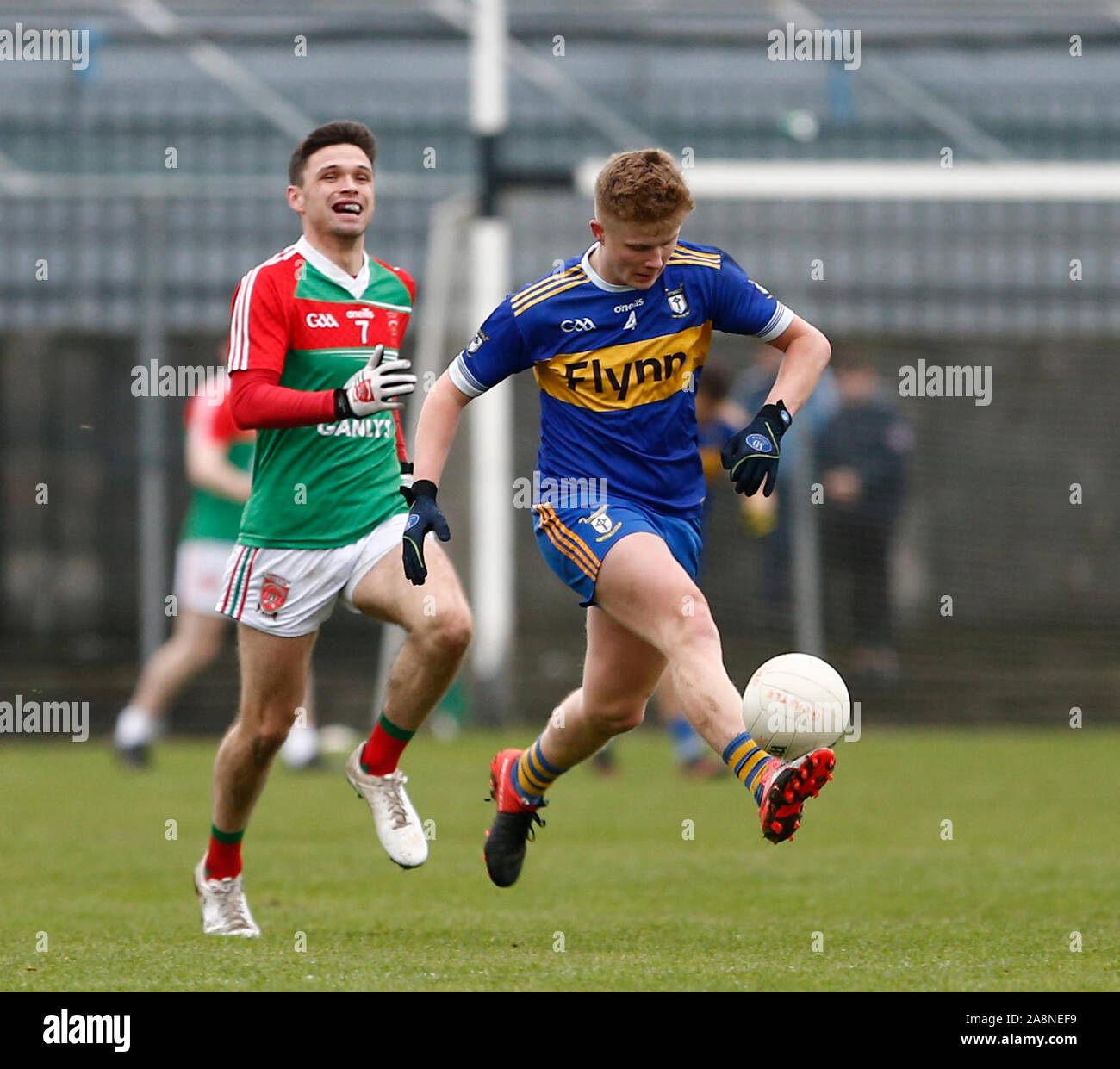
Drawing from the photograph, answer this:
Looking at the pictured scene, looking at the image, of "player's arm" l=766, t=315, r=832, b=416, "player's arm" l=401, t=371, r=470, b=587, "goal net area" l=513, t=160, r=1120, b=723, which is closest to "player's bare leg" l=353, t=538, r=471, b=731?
"player's arm" l=401, t=371, r=470, b=587

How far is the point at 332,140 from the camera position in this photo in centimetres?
677

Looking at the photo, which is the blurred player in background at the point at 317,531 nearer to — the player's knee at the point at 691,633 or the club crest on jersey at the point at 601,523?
the club crest on jersey at the point at 601,523

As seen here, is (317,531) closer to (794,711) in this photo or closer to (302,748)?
(794,711)

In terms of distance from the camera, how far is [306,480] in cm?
672

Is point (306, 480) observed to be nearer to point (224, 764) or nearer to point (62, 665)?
point (224, 764)

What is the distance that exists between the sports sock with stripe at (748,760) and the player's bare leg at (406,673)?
1.21 meters

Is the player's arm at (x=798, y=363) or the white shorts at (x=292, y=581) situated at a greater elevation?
the player's arm at (x=798, y=363)

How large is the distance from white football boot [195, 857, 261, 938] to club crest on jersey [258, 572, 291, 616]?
0.88 m

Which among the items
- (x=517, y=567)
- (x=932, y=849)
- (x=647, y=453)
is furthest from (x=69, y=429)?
(x=647, y=453)

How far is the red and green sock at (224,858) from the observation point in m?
6.74

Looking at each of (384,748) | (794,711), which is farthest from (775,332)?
(384,748)

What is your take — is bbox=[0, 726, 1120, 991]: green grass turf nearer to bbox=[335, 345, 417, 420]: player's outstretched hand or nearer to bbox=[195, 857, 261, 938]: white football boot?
bbox=[195, 857, 261, 938]: white football boot

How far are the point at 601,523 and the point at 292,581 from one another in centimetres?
106

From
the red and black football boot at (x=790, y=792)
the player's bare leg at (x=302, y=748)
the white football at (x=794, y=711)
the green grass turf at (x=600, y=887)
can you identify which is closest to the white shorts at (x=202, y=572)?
the player's bare leg at (x=302, y=748)
